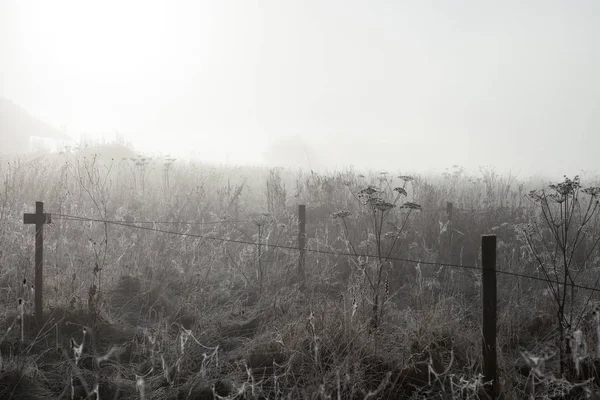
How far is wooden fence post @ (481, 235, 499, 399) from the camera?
11.0 ft

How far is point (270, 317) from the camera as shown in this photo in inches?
185

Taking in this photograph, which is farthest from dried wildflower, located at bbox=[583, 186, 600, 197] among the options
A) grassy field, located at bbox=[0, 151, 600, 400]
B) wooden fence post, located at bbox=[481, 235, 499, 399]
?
wooden fence post, located at bbox=[481, 235, 499, 399]

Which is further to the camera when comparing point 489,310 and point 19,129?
point 19,129

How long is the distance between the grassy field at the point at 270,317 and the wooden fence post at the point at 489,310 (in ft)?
0.30

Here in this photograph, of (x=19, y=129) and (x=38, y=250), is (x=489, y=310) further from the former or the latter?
(x=19, y=129)

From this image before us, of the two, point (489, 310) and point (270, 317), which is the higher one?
A: point (489, 310)

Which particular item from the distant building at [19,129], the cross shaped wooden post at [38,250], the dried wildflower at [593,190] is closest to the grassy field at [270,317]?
the cross shaped wooden post at [38,250]

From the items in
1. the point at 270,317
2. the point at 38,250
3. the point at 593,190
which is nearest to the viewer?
the point at 593,190

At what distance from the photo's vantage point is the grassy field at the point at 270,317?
11.2 ft

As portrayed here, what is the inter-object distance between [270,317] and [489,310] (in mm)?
2128

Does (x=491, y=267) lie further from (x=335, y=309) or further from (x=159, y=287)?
(x=159, y=287)

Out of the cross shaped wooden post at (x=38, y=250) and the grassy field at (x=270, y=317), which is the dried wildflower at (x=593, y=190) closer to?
the grassy field at (x=270, y=317)

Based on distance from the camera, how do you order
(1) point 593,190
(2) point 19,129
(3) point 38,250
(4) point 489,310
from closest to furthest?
(4) point 489,310 → (1) point 593,190 → (3) point 38,250 → (2) point 19,129

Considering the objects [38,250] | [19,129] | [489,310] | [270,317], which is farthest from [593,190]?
[19,129]
